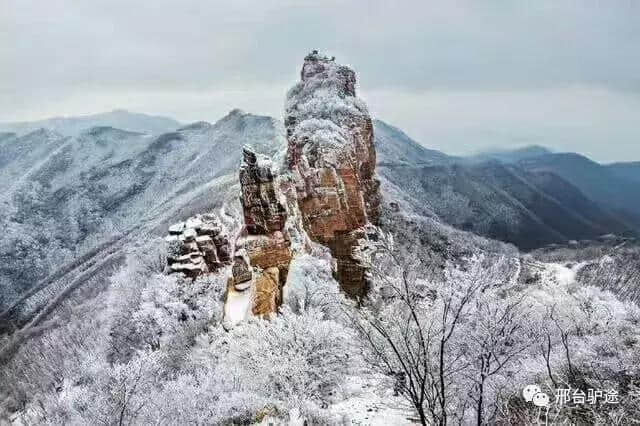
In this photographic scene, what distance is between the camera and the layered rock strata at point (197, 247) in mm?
33375

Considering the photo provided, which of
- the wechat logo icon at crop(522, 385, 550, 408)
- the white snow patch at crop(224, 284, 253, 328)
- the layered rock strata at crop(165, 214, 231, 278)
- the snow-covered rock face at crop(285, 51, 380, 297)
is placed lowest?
the white snow patch at crop(224, 284, 253, 328)

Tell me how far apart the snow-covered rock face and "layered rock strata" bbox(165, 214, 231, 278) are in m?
12.7

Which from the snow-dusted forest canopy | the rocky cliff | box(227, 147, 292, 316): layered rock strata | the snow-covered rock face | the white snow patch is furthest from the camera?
the snow-covered rock face

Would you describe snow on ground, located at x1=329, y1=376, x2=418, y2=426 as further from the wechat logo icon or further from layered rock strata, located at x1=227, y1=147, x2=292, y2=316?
the wechat logo icon

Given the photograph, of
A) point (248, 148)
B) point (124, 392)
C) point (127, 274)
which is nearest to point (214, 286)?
point (248, 148)

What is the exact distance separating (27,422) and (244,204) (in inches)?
749

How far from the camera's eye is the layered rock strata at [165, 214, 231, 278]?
33375 millimetres

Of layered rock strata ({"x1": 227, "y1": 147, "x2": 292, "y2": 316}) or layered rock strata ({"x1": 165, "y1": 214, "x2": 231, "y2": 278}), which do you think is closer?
layered rock strata ({"x1": 227, "y1": 147, "x2": 292, "y2": 316})

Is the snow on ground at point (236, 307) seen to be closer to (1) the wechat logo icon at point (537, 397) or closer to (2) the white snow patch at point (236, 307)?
(2) the white snow patch at point (236, 307)

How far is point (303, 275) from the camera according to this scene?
30844 millimetres

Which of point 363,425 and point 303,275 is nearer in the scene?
point 363,425

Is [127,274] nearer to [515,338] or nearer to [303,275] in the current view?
[303,275]

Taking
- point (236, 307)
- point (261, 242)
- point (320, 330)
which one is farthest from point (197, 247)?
point (320, 330)

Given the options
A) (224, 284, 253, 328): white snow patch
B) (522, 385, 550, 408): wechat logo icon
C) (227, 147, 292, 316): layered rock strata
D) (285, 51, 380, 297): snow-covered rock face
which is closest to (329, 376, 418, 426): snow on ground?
(227, 147, 292, 316): layered rock strata
